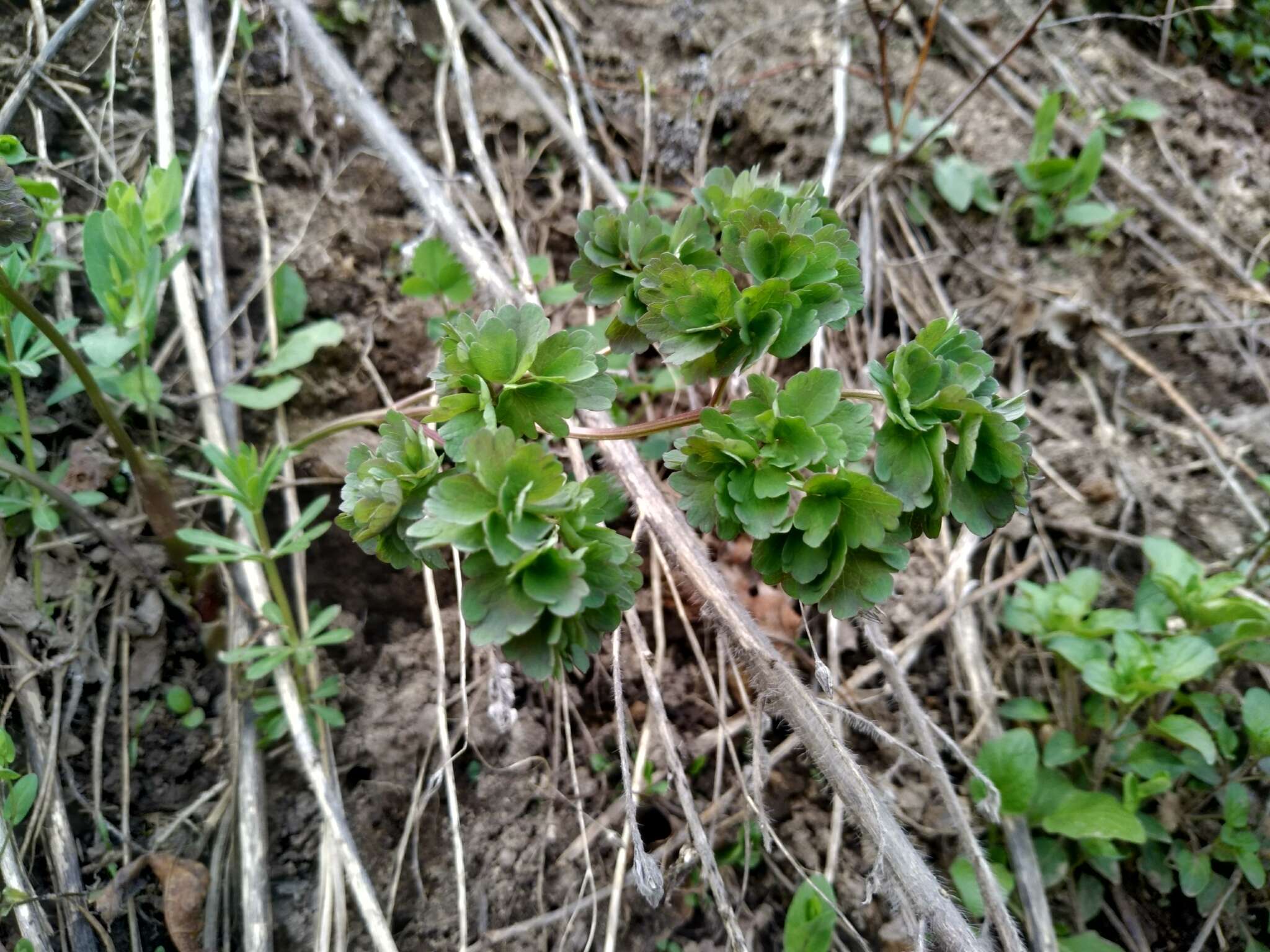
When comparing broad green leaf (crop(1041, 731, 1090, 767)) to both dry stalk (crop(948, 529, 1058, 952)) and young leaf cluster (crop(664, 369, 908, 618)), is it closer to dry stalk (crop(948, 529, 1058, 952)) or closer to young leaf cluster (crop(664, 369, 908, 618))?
dry stalk (crop(948, 529, 1058, 952))

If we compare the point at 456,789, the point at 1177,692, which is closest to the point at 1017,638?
the point at 1177,692

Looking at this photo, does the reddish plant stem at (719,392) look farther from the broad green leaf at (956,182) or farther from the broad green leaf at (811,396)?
the broad green leaf at (956,182)

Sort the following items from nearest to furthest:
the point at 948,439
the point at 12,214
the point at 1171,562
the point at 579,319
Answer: the point at 948,439 < the point at 12,214 < the point at 1171,562 < the point at 579,319

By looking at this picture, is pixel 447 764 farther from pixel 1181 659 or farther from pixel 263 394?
pixel 1181 659

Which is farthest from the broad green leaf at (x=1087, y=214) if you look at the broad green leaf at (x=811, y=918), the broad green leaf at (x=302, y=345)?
the broad green leaf at (x=302, y=345)

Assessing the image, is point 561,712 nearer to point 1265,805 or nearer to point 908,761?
point 908,761

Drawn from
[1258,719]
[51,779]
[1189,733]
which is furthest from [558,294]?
[1258,719]
